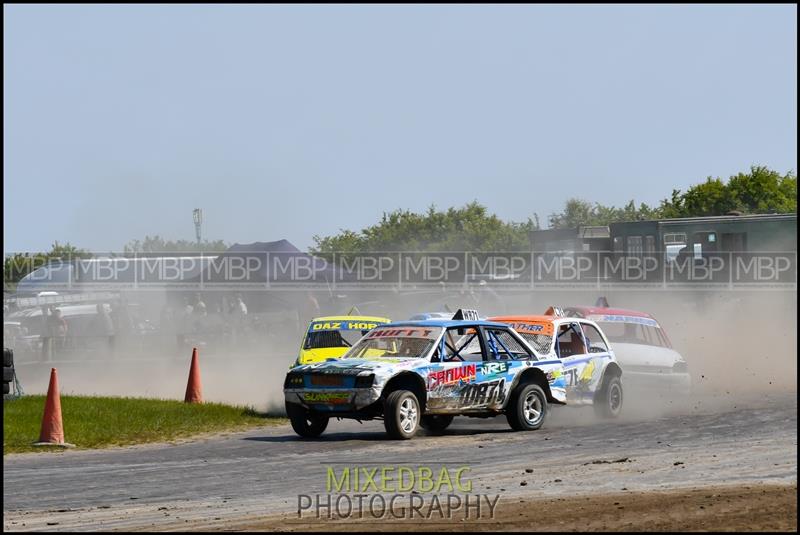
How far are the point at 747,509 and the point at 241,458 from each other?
6.29 metres

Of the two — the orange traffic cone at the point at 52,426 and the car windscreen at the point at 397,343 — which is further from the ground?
the car windscreen at the point at 397,343

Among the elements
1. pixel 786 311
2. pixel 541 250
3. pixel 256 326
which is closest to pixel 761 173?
pixel 541 250

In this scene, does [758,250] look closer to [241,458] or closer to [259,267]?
[259,267]

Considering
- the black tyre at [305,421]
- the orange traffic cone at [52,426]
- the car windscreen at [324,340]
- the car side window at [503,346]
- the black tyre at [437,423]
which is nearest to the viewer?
the black tyre at [305,421]

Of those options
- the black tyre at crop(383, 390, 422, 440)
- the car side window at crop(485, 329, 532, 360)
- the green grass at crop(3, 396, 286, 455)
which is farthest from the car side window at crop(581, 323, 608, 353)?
the green grass at crop(3, 396, 286, 455)

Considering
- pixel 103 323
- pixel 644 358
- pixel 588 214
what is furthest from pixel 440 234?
pixel 644 358

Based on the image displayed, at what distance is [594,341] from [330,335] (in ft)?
13.6

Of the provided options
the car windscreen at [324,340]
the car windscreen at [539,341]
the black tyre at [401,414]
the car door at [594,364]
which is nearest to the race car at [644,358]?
the car door at [594,364]

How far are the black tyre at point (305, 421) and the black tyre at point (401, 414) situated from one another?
979 mm

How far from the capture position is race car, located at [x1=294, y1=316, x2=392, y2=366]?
19.7 m

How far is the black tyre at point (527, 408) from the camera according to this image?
16312 mm

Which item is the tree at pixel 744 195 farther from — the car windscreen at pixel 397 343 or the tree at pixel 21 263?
the car windscreen at pixel 397 343

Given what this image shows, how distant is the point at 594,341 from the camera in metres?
20.2

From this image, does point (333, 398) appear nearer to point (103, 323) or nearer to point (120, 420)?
point (120, 420)
